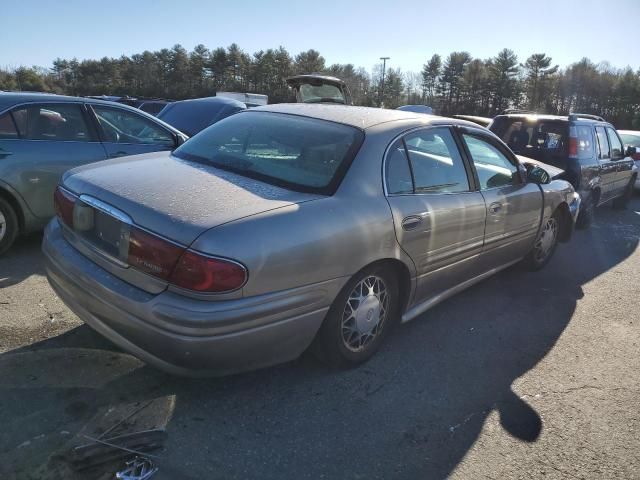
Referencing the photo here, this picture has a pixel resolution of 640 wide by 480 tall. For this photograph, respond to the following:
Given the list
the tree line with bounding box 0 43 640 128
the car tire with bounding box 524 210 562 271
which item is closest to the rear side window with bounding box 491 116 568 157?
the car tire with bounding box 524 210 562 271

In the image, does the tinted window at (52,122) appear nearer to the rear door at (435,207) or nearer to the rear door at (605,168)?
the rear door at (435,207)

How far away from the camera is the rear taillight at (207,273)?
2205 millimetres

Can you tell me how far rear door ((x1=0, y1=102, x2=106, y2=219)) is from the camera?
4.46m

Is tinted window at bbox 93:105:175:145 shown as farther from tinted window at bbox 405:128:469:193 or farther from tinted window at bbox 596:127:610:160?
tinted window at bbox 596:127:610:160

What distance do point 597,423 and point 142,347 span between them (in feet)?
8.30

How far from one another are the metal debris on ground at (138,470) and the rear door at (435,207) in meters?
1.80

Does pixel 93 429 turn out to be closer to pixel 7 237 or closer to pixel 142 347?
pixel 142 347

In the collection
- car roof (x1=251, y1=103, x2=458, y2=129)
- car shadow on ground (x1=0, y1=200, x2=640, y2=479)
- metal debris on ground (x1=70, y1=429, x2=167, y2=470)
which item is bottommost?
car shadow on ground (x1=0, y1=200, x2=640, y2=479)

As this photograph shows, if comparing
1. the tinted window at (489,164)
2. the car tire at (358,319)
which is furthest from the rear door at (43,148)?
the tinted window at (489,164)

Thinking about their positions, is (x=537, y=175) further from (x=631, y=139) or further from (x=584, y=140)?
(x=631, y=139)

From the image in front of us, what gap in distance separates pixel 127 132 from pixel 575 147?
5975mm

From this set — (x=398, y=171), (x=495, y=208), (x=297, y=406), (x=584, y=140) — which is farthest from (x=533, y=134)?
(x=297, y=406)

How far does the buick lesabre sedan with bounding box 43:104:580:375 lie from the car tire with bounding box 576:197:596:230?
4176 millimetres

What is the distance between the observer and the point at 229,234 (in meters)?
2.24
